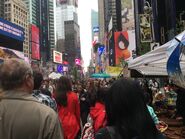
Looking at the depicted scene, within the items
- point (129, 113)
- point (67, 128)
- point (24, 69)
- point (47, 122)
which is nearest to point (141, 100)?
point (129, 113)

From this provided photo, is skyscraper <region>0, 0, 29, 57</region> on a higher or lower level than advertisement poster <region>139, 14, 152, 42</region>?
higher

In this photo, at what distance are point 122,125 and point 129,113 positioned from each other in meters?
0.10

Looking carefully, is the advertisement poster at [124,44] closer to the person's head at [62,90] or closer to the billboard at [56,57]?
the billboard at [56,57]

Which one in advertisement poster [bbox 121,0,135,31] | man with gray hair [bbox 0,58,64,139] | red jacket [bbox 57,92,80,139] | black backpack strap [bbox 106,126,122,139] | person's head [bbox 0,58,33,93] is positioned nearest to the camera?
black backpack strap [bbox 106,126,122,139]

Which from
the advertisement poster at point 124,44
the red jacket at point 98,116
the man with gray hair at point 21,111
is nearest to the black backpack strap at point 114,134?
the man with gray hair at point 21,111

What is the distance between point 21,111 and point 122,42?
277ft

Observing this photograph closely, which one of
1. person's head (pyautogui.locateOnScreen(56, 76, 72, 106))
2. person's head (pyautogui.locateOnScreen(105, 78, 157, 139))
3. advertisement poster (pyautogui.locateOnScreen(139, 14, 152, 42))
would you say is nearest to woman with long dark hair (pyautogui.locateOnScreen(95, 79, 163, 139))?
person's head (pyautogui.locateOnScreen(105, 78, 157, 139))

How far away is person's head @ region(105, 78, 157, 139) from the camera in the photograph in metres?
3.16

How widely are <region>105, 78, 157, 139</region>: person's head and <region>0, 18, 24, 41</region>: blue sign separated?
81.7 meters

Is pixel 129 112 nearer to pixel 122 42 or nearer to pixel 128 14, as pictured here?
pixel 122 42

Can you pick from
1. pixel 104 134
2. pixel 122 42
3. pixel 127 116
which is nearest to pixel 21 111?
pixel 104 134

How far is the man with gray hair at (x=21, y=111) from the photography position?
11.7 feet

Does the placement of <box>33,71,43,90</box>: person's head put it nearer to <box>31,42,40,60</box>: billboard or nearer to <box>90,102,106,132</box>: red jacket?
<box>90,102,106,132</box>: red jacket

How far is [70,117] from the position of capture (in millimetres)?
8141
